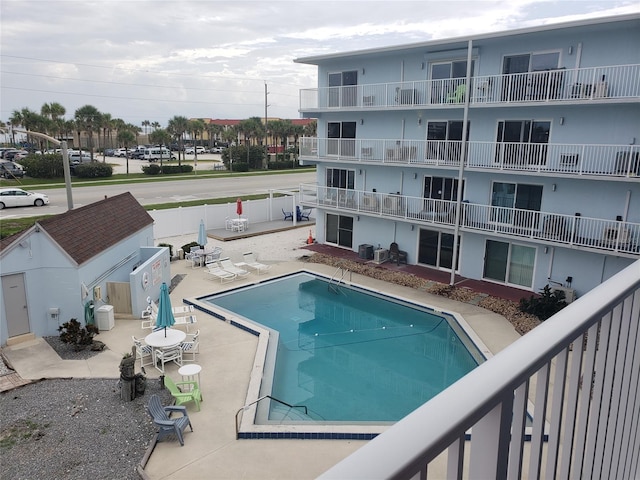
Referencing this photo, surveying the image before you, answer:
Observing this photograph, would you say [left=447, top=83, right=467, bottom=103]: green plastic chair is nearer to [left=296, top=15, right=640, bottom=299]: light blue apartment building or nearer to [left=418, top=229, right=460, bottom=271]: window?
[left=296, top=15, right=640, bottom=299]: light blue apartment building

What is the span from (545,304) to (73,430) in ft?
50.1

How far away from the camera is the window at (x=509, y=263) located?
67.0 feet

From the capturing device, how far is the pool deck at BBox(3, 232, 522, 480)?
952cm

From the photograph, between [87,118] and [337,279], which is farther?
[87,118]

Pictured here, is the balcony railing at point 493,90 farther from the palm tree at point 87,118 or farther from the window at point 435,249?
the palm tree at point 87,118

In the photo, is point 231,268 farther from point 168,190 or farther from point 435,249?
point 168,190

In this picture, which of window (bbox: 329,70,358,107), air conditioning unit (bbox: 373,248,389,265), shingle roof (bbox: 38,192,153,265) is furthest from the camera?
window (bbox: 329,70,358,107)

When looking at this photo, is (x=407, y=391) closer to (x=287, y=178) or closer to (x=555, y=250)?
(x=555, y=250)

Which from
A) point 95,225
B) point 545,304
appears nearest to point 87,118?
point 95,225

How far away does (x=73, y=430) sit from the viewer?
1040cm

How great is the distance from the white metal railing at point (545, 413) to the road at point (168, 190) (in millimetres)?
37590

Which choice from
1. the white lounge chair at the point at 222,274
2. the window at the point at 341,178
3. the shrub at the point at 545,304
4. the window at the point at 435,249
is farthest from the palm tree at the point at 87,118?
the shrub at the point at 545,304

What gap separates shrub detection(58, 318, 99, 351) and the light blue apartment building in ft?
46.3

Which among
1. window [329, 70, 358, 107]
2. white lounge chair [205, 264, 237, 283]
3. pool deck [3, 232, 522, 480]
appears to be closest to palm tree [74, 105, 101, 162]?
window [329, 70, 358, 107]
